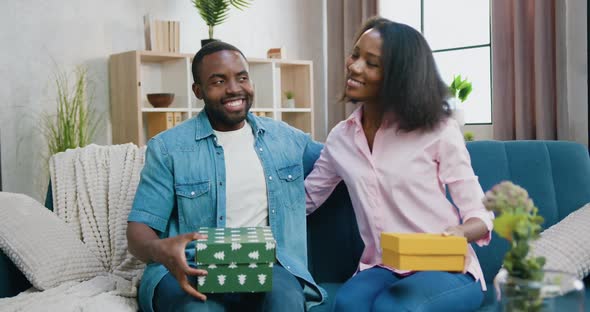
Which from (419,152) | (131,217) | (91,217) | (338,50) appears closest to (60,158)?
(91,217)

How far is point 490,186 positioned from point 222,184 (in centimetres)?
83

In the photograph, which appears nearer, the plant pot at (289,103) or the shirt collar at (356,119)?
the shirt collar at (356,119)

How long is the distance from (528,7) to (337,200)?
8.88 feet

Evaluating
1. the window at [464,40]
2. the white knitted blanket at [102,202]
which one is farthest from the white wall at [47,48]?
A: the white knitted blanket at [102,202]

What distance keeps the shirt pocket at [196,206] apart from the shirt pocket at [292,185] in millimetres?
208

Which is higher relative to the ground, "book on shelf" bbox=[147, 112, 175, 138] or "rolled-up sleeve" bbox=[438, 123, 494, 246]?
"book on shelf" bbox=[147, 112, 175, 138]

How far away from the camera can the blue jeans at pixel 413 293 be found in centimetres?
167

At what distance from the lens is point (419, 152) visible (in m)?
1.87

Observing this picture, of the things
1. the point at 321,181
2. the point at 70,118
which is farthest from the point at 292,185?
the point at 70,118

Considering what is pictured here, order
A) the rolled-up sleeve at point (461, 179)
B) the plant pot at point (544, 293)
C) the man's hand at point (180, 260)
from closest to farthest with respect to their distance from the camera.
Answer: the plant pot at point (544, 293) < the man's hand at point (180, 260) < the rolled-up sleeve at point (461, 179)

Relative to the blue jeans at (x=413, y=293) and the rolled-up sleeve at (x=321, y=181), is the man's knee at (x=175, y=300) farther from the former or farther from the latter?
the rolled-up sleeve at (x=321, y=181)

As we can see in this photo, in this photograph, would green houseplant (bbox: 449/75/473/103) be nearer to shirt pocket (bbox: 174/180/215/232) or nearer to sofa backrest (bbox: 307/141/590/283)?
sofa backrest (bbox: 307/141/590/283)

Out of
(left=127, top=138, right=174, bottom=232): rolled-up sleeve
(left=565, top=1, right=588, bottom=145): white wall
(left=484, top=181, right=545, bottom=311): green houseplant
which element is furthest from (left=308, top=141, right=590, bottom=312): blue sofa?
(left=565, top=1, right=588, bottom=145): white wall

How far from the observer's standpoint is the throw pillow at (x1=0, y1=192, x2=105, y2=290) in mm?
1896
